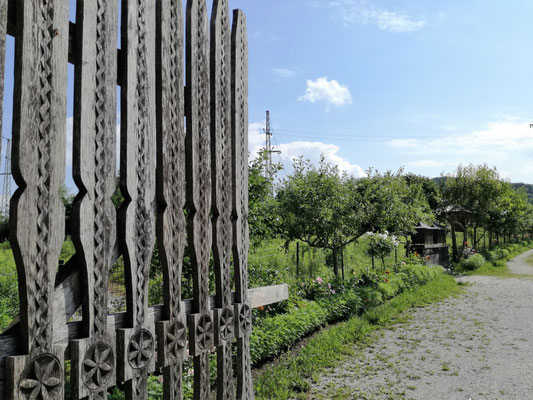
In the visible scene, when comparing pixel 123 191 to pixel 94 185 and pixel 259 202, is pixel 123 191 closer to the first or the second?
pixel 94 185

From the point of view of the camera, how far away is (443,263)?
861 inches

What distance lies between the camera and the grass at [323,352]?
488 centimetres

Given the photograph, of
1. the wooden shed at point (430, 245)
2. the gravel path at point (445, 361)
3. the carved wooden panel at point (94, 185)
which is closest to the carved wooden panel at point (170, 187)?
the carved wooden panel at point (94, 185)

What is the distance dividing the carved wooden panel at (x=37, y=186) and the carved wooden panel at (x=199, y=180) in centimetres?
70

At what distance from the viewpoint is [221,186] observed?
7.83ft

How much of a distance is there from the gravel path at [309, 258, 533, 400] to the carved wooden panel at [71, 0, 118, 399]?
12.0 feet

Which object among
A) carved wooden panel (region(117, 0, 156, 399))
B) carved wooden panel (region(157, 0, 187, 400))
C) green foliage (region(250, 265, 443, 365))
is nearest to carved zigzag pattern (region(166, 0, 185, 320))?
carved wooden panel (region(157, 0, 187, 400))

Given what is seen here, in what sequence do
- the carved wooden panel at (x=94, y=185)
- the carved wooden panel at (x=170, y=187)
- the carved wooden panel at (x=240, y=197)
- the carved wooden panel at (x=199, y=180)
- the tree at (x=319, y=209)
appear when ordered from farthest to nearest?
the tree at (x=319, y=209) → the carved wooden panel at (x=240, y=197) → the carved wooden panel at (x=199, y=180) → the carved wooden panel at (x=170, y=187) → the carved wooden panel at (x=94, y=185)

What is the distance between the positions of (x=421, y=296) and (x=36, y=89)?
11404 millimetres

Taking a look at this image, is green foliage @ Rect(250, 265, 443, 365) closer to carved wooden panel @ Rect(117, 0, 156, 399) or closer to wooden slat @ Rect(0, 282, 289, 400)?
wooden slat @ Rect(0, 282, 289, 400)

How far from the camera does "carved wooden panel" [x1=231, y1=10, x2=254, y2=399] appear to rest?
2535mm

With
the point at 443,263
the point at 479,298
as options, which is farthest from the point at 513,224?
the point at 479,298

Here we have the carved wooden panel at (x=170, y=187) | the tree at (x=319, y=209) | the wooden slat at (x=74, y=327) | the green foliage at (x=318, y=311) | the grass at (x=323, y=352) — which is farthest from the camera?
A: the tree at (x=319, y=209)

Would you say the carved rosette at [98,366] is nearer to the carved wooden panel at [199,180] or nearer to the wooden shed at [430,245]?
the carved wooden panel at [199,180]
